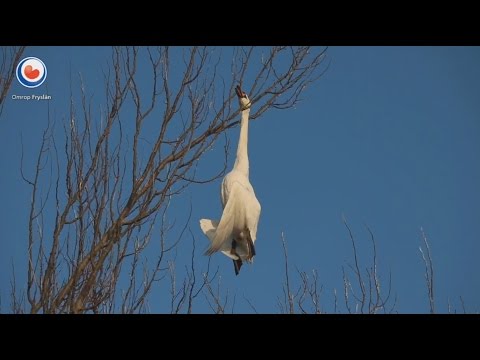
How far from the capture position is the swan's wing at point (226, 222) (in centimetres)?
423

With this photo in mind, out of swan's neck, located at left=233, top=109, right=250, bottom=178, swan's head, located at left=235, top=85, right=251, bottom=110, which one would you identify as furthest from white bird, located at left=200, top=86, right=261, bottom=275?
swan's head, located at left=235, top=85, right=251, bottom=110

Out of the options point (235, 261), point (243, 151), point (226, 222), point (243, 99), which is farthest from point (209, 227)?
Answer: point (243, 99)

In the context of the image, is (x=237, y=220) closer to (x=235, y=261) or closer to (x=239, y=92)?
(x=235, y=261)

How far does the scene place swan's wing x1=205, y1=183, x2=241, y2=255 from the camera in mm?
4227

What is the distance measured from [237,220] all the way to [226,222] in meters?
0.06

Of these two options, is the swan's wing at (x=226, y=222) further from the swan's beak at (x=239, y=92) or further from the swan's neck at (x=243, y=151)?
the swan's beak at (x=239, y=92)

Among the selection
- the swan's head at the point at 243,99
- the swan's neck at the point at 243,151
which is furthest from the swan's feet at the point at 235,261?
the swan's head at the point at 243,99

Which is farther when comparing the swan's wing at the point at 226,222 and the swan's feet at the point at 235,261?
the swan's feet at the point at 235,261

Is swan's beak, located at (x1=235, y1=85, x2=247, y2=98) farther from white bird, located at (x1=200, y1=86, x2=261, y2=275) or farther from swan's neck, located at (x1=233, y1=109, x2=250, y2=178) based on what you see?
white bird, located at (x1=200, y1=86, x2=261, y2=275)

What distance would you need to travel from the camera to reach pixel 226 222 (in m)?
4.24
